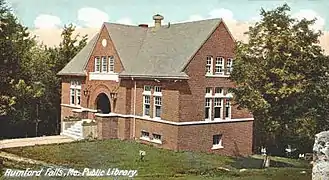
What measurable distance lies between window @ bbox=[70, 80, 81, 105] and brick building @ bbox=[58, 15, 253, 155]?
2.73 feet

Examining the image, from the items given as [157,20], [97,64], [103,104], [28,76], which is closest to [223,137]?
[157,20]

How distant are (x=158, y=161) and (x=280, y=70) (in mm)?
4393

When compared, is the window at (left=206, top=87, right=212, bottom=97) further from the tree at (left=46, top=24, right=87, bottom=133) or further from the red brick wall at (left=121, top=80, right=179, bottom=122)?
the tree at (left=46, top=24, right=87, bottom=133)

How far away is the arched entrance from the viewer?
2117cm

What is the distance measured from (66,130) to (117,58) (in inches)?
138

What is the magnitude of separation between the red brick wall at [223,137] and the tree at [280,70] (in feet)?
12.0

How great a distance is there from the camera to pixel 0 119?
21.6 metres

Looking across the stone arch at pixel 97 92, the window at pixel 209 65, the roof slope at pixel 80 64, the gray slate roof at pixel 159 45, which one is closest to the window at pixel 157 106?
the gray slate roof at pixel 159 45

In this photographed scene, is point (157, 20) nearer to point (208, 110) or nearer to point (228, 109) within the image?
point (208, 110)

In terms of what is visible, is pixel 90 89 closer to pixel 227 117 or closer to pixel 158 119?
pixel 158 119

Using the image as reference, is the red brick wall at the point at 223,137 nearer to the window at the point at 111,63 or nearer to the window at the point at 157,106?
the window at the point at 157,106

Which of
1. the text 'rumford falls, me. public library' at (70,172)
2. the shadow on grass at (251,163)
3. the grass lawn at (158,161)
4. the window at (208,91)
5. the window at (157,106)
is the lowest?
the shadow on grass at (251,163)

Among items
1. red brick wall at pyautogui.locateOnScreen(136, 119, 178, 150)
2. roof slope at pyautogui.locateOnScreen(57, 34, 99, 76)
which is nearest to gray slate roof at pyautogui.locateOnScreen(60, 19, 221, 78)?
roof slope at pyautogui.locateOnScreen(57, 34, 99, 76)

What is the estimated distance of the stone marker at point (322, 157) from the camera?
9172 millimetres
